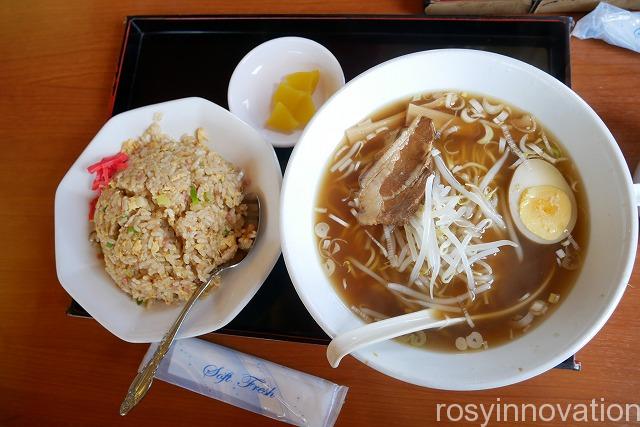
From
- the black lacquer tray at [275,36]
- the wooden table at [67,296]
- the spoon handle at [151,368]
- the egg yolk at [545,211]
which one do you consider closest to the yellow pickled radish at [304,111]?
the black lacquer tray at [275,36]

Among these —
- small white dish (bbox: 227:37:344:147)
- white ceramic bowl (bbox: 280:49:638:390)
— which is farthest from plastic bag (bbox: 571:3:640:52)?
small white dish (bbox: 227:37:344:147)

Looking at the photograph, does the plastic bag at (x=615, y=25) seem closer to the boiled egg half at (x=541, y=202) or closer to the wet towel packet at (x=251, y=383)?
the boiled egg half at (x=541, y=202)

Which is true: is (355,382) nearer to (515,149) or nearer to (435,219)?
(435,219)

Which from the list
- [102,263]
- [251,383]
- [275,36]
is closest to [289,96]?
[275,36]

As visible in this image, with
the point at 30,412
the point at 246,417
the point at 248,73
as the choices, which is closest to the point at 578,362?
the point at 246,417

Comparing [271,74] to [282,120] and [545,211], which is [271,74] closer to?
[282,120]
